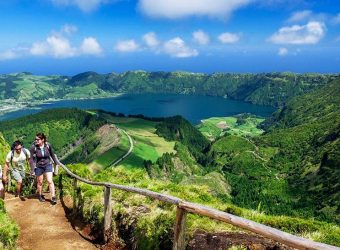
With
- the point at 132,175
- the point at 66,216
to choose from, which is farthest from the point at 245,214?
the point at 132,175

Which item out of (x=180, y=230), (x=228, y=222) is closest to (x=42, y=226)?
(x=180, y=230)

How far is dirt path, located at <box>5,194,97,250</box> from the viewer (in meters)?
20.5

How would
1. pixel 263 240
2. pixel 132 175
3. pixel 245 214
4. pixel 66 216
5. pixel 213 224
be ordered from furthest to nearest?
1. pixel 132 175
2. pixel 66 216
3. pixel 245 214
4. pixel 213 224
5. pixel 263 240

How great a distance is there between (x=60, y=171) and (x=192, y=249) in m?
19.8

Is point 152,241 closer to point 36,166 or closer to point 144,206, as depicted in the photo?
point 144,206

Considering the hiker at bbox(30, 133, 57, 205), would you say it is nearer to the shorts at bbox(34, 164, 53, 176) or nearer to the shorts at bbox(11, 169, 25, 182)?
the shorts at bbox(34, 164, 53, 176)

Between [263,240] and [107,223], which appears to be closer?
[263,240]

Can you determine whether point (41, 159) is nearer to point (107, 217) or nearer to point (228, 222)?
point (107, 217)

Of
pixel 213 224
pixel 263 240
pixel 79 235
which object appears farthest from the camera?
pixel 79 235

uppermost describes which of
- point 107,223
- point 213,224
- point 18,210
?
point 213,224

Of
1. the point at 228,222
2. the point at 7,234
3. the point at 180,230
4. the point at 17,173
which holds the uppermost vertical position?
the point at 228,222

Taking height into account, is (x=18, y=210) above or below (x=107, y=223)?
below

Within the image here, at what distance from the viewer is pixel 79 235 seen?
857 inches

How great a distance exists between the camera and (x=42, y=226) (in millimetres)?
23656
